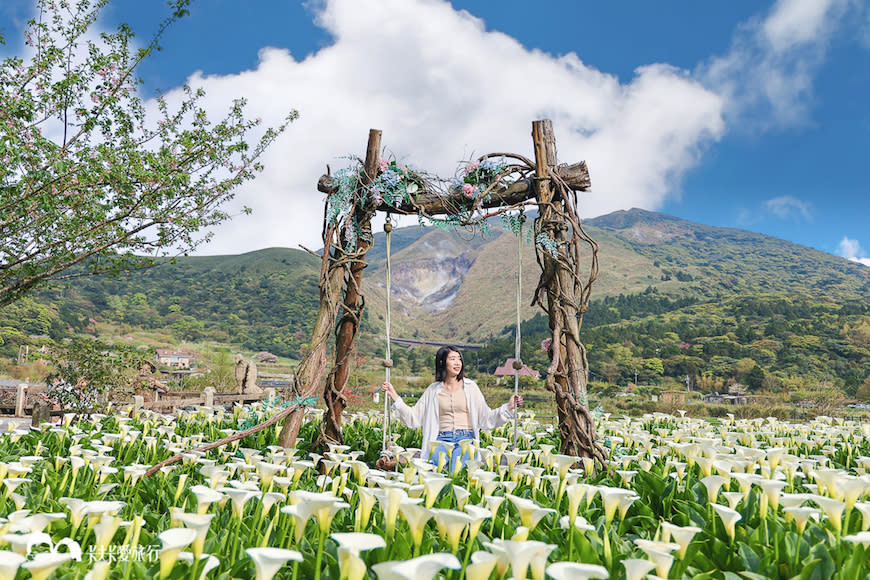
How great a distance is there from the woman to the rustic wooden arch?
2.65 ft

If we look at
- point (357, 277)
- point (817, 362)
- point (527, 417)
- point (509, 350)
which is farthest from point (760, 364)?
point (357, 277)

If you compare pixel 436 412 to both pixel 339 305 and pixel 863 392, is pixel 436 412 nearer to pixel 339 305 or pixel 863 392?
pixel 339 305

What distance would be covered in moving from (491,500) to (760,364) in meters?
60.2

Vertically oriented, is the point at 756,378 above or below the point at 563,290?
below

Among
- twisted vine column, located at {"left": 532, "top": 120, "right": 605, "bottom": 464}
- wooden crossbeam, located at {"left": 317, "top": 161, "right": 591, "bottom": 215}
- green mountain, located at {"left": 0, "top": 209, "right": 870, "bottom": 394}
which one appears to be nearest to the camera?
twisted vine column, located at {"left": 532, "top": 120, "right": 605, "bottom": 464}

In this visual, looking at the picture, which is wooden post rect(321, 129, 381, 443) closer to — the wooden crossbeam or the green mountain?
the wooden crossbeam

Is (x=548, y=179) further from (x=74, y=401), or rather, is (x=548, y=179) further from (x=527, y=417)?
(x=74, y=401)

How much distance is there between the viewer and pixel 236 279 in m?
89.9

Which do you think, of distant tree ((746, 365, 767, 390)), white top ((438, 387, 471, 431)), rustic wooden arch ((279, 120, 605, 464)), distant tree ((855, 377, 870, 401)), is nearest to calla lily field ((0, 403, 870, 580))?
rustic wooden arch ((279, 120, 605, 464))

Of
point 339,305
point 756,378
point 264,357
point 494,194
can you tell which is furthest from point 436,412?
point 264,357

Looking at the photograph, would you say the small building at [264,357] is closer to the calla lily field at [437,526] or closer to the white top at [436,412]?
the white top at [436,412]

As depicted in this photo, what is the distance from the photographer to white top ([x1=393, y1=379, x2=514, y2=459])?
5.39 metres

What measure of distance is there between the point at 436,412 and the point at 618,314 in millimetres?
79066

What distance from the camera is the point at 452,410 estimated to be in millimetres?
5633
